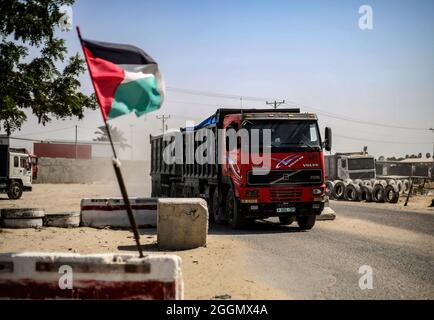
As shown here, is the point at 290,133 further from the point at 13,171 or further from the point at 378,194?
the point at 13,171

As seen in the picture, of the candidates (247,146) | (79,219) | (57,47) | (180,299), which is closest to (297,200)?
(247,146)

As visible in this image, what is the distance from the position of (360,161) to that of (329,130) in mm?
21199

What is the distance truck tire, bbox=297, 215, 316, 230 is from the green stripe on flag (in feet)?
28.9

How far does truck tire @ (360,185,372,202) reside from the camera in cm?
2754

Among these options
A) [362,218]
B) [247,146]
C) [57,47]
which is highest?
[57,47]

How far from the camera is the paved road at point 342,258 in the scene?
6.51 metres

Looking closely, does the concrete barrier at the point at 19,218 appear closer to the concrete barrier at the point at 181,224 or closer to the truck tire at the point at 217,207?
the concrete barrier at the point at 181,224

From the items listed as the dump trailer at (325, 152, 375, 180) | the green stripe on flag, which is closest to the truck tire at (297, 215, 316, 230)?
the green stripe on flag

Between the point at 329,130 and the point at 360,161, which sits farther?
the point at 360,161

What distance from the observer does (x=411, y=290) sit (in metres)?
6.44

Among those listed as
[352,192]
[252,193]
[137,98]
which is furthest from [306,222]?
[352,192]

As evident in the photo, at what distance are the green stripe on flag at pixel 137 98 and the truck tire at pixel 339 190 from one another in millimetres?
25808

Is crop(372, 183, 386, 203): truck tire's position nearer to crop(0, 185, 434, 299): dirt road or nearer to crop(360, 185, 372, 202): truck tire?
crop(360, 185, 372, 202): truck tire
